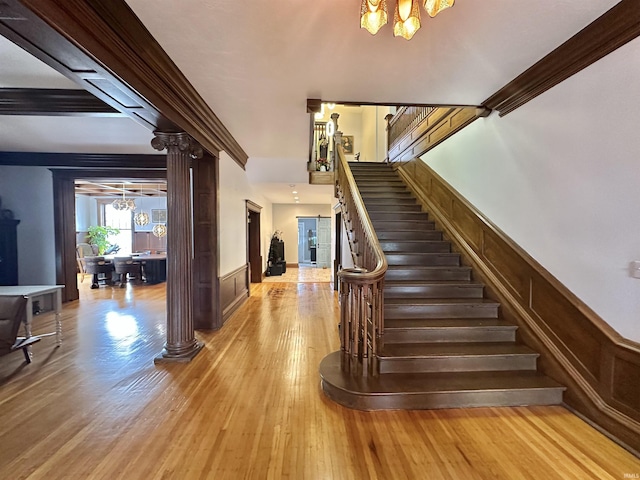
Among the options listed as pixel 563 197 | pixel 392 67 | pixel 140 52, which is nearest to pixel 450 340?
pixel 563 197

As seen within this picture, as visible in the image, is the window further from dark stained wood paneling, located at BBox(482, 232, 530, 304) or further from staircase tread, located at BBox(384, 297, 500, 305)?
dark stained wood paneling, located at BBox(482, 232, 530, 304)

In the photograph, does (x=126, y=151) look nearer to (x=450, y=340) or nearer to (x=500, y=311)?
(x=450, y=340)

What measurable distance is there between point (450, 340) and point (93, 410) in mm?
3186

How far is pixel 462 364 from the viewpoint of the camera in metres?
2.66

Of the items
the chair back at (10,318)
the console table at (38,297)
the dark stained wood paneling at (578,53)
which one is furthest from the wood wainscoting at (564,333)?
the console table at (38,297)

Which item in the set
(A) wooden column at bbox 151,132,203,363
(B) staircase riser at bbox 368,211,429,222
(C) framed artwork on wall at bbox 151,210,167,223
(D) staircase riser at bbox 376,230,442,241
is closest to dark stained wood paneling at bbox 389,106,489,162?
(B) staircase riser at bbox 368,211,429,222

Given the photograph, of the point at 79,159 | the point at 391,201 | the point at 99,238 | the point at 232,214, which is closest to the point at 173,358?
Answer: the point at 232,214

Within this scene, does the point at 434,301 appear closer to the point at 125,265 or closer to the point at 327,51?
the point at 327,51

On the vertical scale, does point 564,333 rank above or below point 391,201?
below

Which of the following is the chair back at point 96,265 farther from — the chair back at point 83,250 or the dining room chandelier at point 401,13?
the dining room chandelier at point 401,13

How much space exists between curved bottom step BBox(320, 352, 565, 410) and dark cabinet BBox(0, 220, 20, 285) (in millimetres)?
6701

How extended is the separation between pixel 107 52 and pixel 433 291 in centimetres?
367

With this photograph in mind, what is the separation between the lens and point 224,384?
8.92 feet

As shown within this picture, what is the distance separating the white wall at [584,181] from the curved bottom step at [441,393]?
780 millimetres
